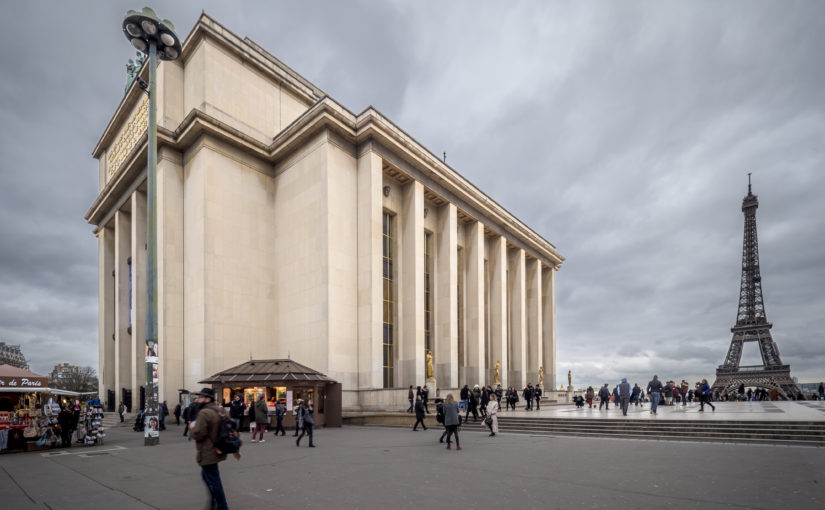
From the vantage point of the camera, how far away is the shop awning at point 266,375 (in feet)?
67.3

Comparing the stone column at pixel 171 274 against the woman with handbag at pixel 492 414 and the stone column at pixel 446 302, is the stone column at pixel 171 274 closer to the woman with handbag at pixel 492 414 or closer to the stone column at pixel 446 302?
the stone column at pixel 446 302

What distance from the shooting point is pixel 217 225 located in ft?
94.8

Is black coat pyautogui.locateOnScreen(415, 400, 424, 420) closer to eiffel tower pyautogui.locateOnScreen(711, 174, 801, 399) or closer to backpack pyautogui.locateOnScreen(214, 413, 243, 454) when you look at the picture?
backpack pyautogui.locateOnScreen(214, 413, 243, 454)

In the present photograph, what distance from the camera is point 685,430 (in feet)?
49.6

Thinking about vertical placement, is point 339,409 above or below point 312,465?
below

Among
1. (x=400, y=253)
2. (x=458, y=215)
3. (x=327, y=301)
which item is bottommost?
(x=327, y=301)

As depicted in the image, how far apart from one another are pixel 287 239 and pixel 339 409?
1304 cm

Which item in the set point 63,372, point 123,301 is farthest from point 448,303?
point 63,372

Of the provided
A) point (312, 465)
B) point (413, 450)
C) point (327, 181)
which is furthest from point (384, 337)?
point (312, 465)

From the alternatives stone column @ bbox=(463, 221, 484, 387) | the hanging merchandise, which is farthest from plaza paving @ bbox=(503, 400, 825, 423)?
the hanging merchandise

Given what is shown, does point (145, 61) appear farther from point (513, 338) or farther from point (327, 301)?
point (513, 338)

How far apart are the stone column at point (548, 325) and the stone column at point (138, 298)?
3866 centimetres

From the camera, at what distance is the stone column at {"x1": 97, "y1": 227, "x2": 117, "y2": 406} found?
40656 mm

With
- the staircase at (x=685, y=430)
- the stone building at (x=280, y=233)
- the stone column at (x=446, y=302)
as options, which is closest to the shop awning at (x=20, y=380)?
the stone building at (x=280, y=233)
